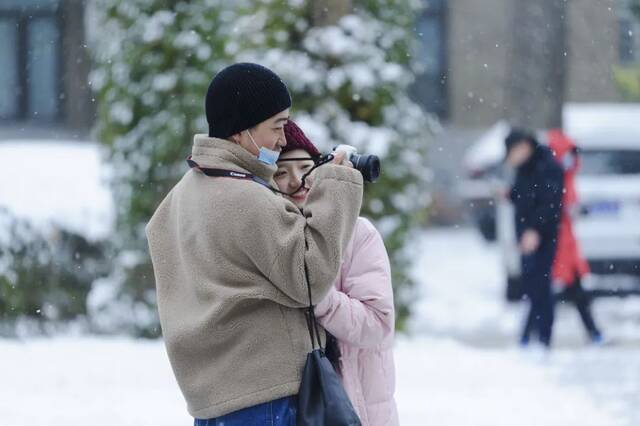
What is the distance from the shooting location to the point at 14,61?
84.4ft

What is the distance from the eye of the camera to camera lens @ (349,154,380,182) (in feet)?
10.9

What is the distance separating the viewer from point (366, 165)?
3328 millimetres

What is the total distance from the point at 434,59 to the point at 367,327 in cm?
2148

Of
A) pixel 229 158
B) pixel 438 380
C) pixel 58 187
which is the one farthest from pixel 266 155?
pixel 58 187

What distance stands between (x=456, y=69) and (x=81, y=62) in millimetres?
6826

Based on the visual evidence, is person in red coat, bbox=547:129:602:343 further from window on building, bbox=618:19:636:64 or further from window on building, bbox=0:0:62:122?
window on building, bbox=0:0:62:122

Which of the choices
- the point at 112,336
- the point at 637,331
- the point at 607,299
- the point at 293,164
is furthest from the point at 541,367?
the point at 293,164

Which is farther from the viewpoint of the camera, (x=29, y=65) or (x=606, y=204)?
(x=29, y=65)

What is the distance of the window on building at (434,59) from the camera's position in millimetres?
24219

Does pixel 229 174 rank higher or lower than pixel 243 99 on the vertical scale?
lower

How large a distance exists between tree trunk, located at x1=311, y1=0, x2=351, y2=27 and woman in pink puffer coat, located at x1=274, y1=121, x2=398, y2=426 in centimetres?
581

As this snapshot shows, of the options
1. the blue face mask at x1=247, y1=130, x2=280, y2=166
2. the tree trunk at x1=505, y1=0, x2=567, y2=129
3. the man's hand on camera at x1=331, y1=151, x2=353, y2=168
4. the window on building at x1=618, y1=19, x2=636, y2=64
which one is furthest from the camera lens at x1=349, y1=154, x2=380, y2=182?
the window on building at x1=618, y1=19, x2=636, y2=64

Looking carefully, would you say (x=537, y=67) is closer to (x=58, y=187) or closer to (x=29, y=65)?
(x=58, y=187)

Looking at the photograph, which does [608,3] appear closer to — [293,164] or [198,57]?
[198,57]
